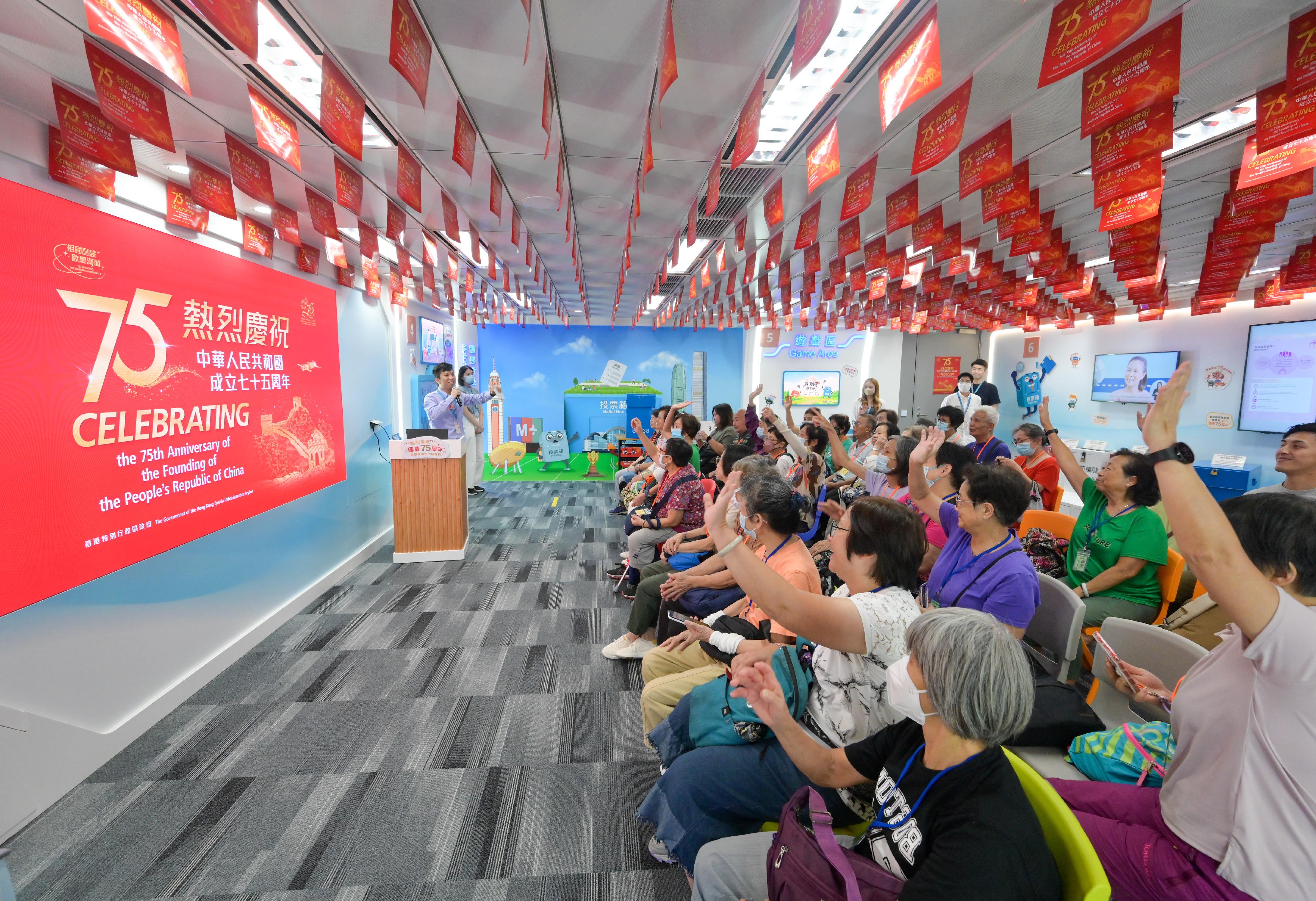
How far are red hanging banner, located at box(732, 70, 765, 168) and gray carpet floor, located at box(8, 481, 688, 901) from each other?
2.76 metres

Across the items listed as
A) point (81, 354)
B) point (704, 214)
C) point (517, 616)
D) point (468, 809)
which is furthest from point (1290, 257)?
point (81, 354)

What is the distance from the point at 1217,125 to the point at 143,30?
4.81 meters

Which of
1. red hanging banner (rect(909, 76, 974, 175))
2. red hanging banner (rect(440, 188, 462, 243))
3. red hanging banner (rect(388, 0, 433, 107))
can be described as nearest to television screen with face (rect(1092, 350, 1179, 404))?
red hanging banner (rect(909, 76, 974, 175))

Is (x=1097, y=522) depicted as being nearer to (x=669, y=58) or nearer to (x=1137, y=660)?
(x=1137, y=660)

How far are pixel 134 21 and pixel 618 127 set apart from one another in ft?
6.57

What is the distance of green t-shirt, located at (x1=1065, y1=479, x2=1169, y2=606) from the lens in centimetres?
256

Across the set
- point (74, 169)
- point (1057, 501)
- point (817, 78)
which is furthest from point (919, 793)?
point (1057, 501)

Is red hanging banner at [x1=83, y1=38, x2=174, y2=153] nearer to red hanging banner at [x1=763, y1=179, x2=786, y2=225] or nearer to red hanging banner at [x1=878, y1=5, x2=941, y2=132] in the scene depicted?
red hanging banner at [x1=878, y1=5, x2=941, y2=132]

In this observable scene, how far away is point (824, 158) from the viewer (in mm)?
2594

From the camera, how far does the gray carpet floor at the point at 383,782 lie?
187 centimetres

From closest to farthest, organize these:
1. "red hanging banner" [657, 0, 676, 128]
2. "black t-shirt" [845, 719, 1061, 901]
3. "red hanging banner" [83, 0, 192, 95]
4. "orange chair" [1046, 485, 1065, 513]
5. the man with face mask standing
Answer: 1. "black t-shirt" [845, 719, 1061, 901]
2. "red hanging banner" [83, 0, 192, 95]
3. "red hanging banner" [657, 0, 676, 128]
4. "orange chair" [1046, 485, 1065, 513]
5. the man with face mask standing

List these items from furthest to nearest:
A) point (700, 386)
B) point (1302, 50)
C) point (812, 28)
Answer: point (700, 386) → point (1302, 50) → point (812, 28)

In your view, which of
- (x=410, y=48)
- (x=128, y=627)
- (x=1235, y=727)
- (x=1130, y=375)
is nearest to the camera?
(x=1235, y=727)

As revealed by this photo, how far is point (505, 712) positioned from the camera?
2811 millimetres
